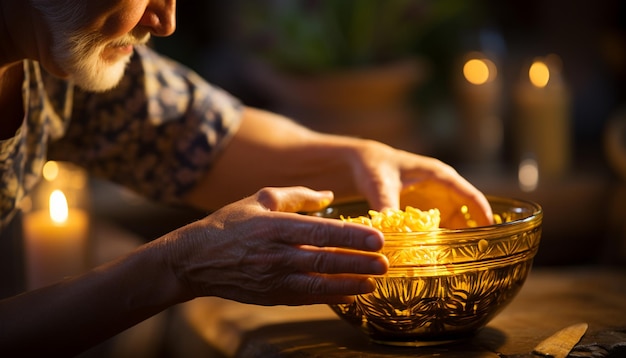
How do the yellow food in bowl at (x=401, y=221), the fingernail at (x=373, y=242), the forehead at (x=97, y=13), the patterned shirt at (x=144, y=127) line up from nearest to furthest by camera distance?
the fingernail at (x=373, y=242), the yellow food in bowl at (x=401, y=221), the forehead at (x=97, y=13), the patterned shirt at (x=144, y=127)

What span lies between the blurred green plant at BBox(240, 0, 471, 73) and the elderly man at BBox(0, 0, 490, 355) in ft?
2.82

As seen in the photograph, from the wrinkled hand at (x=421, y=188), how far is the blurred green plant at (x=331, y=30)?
112 centimetres

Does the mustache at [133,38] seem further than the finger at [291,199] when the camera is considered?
Yes

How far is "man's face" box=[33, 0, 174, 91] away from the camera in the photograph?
102 cm

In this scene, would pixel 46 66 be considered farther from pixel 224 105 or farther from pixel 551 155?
pixel 551 155

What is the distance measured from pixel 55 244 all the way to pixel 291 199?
2.49 ft

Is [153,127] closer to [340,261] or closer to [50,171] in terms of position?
[340,261]

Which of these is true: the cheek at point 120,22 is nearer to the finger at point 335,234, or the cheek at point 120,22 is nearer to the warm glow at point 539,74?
the finger at point 335,234

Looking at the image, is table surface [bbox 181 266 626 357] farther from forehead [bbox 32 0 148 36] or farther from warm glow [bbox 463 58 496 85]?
warm glow [bbox 463 58 496 85]

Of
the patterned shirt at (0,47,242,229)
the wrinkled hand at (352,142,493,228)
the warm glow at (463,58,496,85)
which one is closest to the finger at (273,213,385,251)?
the wrinkled hand at (352,142,493,228)

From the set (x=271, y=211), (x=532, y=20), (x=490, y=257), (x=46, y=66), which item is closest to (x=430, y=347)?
(x=490, y=257)

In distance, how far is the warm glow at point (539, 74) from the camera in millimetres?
2127

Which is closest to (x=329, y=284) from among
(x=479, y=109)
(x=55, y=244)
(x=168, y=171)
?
(x=168, y=171)

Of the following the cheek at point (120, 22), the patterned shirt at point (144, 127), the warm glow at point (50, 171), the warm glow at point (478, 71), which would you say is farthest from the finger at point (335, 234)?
the warm glow at point (478, 71)
